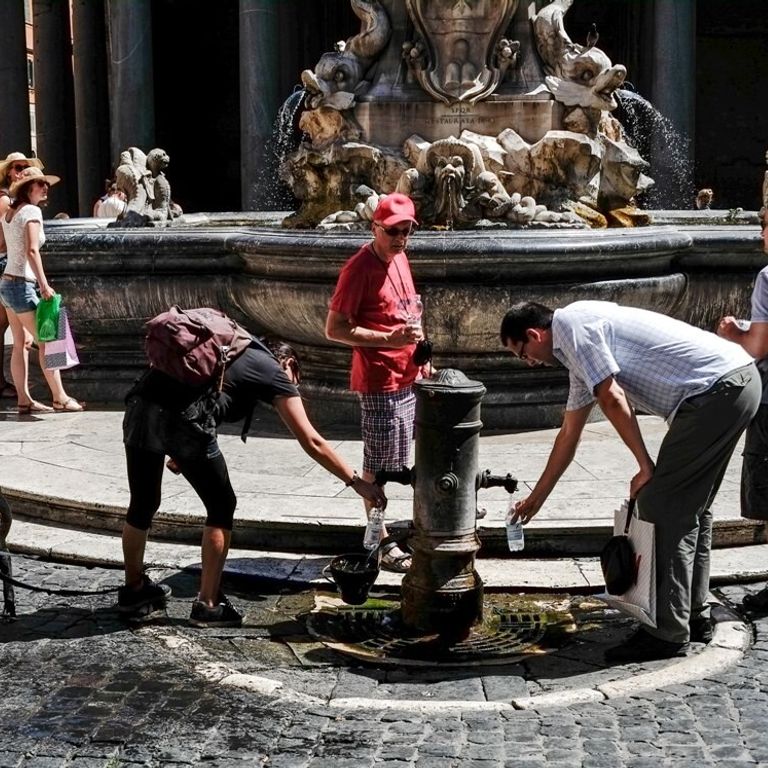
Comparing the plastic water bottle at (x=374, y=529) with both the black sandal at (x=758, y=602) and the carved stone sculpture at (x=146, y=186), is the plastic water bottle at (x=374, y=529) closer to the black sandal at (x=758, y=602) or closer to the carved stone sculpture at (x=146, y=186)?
the black sandal at (x=758, y=602)

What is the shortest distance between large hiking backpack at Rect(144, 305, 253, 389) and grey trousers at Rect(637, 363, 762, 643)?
5.43 feet

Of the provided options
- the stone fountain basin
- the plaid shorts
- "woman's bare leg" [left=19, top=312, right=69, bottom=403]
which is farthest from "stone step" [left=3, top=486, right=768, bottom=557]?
"woman's bare leg" [left=19, top=312, right=69, bottom=403]

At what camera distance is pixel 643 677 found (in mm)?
4945

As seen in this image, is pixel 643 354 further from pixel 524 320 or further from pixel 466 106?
pixel 466 106

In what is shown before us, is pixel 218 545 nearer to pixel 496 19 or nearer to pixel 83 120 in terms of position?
pixel 496 19

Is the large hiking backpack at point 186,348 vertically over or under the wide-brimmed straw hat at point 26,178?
under

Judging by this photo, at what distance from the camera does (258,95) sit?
2367 cm

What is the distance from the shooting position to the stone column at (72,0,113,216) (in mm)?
29484

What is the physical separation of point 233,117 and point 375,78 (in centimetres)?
2420

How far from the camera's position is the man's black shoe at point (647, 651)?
5.14 meters

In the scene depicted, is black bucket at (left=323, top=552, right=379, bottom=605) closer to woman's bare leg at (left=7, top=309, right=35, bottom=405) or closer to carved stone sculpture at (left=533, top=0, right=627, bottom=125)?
woman's bare leg at (left=7, top=309, right=35, bottom=405)

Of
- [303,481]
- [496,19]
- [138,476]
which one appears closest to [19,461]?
[303,481]

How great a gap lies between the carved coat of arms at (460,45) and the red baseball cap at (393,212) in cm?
381

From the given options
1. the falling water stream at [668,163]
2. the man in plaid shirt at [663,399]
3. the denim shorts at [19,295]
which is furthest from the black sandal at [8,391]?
the falling water stream at [668,163]
